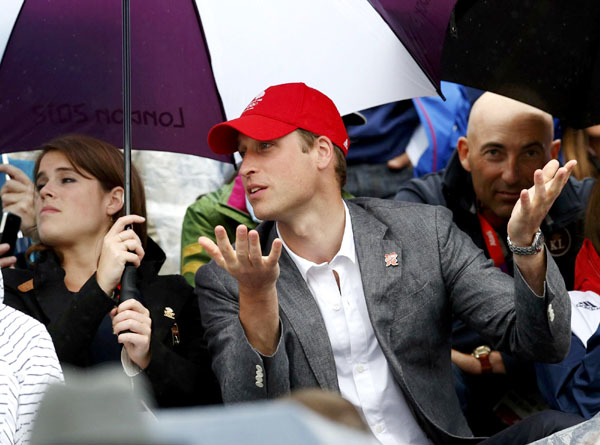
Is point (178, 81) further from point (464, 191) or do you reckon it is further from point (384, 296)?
point (464, 191)

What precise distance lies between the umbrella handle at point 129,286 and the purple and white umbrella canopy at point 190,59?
803mm

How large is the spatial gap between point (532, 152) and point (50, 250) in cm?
218

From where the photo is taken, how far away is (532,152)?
439cm

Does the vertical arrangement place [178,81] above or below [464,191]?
above

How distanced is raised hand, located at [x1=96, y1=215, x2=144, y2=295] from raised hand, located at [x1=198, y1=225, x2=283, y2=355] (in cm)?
48

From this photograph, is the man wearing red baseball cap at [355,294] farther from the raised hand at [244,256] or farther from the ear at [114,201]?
the ear at [114,201]

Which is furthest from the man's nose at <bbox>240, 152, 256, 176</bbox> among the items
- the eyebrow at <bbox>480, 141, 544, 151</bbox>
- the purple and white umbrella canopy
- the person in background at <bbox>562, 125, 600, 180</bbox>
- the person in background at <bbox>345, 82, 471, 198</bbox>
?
the person in background at <bbox>562, 125, 600, 180</bbox>

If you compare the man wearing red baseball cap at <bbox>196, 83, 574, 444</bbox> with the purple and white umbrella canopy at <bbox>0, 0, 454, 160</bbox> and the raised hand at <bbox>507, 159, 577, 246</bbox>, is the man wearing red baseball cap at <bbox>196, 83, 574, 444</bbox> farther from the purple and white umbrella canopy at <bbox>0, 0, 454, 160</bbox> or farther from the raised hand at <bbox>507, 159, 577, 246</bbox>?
the purple and white umbrella canopy at <bbox>0, 0, 454, 160</bbox>

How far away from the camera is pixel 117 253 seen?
3.09 metres

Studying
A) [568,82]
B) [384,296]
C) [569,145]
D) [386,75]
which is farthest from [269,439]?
[569,145]

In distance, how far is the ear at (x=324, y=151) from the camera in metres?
3.45

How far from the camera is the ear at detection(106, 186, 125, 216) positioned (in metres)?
3.79

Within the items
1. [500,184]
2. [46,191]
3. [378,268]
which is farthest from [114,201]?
[500,184]

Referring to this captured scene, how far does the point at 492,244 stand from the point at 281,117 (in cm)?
133
